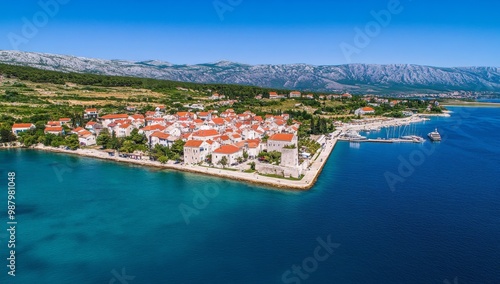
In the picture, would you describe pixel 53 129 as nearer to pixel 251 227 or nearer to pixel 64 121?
pixel 64 121

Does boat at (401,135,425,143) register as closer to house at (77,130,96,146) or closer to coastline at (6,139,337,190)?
coastline at (6,139,337,190)

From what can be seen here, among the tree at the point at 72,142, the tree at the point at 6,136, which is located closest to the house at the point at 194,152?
the tree at the point at 72,142

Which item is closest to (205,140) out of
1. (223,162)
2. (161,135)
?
(223,162)

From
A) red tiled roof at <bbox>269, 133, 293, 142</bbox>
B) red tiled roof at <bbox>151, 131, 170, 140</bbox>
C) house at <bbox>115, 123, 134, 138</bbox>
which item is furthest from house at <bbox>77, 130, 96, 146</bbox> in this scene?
red tiled roof at <bbox>269, 133, 293, 142</bbox>

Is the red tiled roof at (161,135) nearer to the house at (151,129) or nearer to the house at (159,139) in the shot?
the house at (159,139)

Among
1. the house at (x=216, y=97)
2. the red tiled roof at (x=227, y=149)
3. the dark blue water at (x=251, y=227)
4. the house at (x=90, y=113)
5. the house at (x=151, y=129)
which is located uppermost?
the house at (x=216, y=97)
